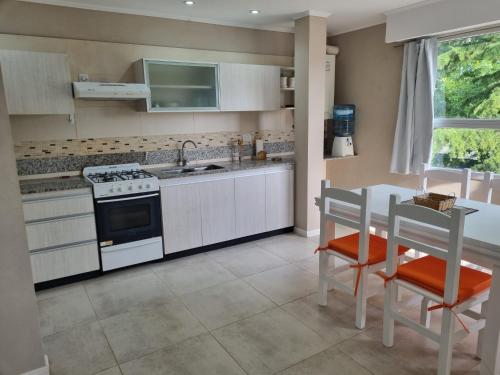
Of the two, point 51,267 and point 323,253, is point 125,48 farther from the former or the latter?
point 323,253

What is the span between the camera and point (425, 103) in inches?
150

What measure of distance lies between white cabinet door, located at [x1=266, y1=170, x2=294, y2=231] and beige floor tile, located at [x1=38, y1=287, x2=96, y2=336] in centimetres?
207

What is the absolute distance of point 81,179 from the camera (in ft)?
11.1

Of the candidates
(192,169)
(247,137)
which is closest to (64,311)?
(192,169)

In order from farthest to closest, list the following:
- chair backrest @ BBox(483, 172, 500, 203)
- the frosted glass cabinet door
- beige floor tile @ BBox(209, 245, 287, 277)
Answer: the frosted glass cabinet door
beige floor tile @ BBox(209, 245, 287, 277)
chair backrest @ BBox(483, 172, 500, 203)

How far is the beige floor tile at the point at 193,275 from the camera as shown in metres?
3.15

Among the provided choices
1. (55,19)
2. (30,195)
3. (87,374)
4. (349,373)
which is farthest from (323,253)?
(55,19)

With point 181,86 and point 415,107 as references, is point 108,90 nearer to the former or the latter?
point 181,86

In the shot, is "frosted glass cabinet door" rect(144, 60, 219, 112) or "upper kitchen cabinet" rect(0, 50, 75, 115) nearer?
"upper kitchen cabinet" rect(0, 50, 75, 115)

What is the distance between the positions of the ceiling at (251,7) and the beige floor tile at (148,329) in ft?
8.92

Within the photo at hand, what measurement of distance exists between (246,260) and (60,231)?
1.70 meters

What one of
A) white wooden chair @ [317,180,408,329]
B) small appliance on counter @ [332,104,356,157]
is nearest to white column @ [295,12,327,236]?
small appliance on counter @ [332,104,356,157]

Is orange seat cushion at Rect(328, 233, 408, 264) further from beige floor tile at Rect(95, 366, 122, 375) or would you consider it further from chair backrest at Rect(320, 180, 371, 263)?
beige floor tile at Rect(95, 366, 122, 375)

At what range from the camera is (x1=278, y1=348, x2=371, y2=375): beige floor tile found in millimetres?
2090
